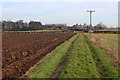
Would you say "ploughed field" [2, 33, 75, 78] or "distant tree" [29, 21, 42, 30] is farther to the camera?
"distant tree" [29, 21, 42, 30]

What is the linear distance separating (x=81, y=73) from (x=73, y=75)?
26.5 inches

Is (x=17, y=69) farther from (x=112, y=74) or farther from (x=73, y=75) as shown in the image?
(x=112, y=74)

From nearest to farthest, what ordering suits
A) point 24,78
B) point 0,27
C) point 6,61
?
point 24,78 → point 6,61 → point 0,27

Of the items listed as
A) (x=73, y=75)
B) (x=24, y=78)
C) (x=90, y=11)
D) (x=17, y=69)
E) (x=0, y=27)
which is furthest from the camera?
(x=0, y=27)

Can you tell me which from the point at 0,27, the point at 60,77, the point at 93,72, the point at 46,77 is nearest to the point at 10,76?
the point at 46,77

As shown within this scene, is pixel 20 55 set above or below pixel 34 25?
below

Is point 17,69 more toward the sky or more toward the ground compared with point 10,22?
more toward the ground

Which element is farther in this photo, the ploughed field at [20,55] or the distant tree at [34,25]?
the distant tree at [34,25]

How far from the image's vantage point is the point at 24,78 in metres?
9.89

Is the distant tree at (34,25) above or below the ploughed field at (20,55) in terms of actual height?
above

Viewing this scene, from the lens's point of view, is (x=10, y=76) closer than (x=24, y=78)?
No

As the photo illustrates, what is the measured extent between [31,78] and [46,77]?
820 millimetres

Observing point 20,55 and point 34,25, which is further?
point 34,25

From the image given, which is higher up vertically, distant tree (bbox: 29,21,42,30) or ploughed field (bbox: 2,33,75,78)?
distant tree (bbox: 29,21,42,30)
